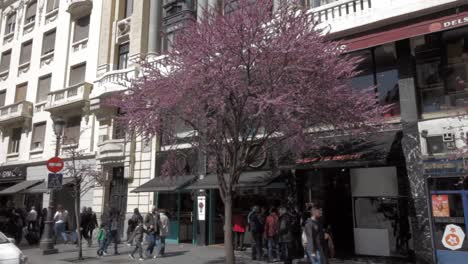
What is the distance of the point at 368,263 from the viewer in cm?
1216

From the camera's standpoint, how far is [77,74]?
82.4 feet

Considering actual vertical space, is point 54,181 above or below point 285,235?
above

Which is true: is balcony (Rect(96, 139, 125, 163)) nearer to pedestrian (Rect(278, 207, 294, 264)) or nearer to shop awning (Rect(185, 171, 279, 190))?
shop awning (Rect(185, 171, 279, 190))

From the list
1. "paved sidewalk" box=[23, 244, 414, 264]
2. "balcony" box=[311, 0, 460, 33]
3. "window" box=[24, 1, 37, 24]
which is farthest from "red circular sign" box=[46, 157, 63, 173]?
"window" box=[24, 1, 37, 24]

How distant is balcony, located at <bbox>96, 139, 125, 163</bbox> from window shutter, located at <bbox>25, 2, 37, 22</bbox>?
15368mm

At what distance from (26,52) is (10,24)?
4760mm

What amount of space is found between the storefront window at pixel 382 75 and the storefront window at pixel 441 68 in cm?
74

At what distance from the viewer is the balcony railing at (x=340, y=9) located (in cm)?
1373

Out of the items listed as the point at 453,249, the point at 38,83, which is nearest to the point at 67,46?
the point at 38,83

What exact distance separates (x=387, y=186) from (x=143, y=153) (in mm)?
11630

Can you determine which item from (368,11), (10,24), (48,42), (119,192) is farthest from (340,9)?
(10,24)

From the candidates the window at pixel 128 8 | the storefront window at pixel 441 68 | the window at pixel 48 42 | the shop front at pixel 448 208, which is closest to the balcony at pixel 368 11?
the storefront window at pixel 441 68

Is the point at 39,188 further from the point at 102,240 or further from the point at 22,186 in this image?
the point at 102,240

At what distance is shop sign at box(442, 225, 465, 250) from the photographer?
11359 mm
